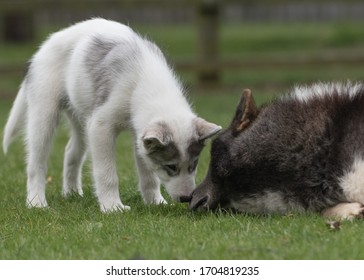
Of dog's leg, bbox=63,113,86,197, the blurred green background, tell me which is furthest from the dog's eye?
dog's leg, bbox=63,113,86,197

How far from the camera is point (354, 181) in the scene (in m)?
5.45

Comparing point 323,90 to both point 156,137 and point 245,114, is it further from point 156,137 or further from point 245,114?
point 156,137

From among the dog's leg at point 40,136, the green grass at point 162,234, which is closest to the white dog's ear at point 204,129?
the green grass at point 162,234

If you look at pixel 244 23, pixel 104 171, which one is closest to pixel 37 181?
pixel 104 171

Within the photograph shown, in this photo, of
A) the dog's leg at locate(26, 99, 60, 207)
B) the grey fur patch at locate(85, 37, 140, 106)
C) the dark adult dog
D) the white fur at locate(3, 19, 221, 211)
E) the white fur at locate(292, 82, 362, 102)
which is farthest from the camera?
the dog's leg at locate(26, 99, 60, 207)

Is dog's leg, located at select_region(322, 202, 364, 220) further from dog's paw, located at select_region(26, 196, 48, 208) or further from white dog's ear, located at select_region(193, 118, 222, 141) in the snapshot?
dog's paw, located at select_region(26, 196, 48, 208)

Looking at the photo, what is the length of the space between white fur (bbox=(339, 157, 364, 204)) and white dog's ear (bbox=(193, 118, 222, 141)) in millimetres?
1047

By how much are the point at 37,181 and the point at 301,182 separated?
245 cm

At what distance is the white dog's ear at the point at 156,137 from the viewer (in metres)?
6.03

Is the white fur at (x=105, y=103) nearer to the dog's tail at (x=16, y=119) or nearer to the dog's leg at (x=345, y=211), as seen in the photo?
the dog's tail at (x=16, y=119)

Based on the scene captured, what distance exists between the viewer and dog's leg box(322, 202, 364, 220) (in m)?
5.37

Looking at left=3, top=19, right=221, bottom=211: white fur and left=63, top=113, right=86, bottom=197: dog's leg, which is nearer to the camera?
left=3, top=19, right=221, bottom=211: white fur

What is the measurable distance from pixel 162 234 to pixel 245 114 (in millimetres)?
1236

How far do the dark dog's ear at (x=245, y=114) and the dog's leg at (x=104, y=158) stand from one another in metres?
1.04
